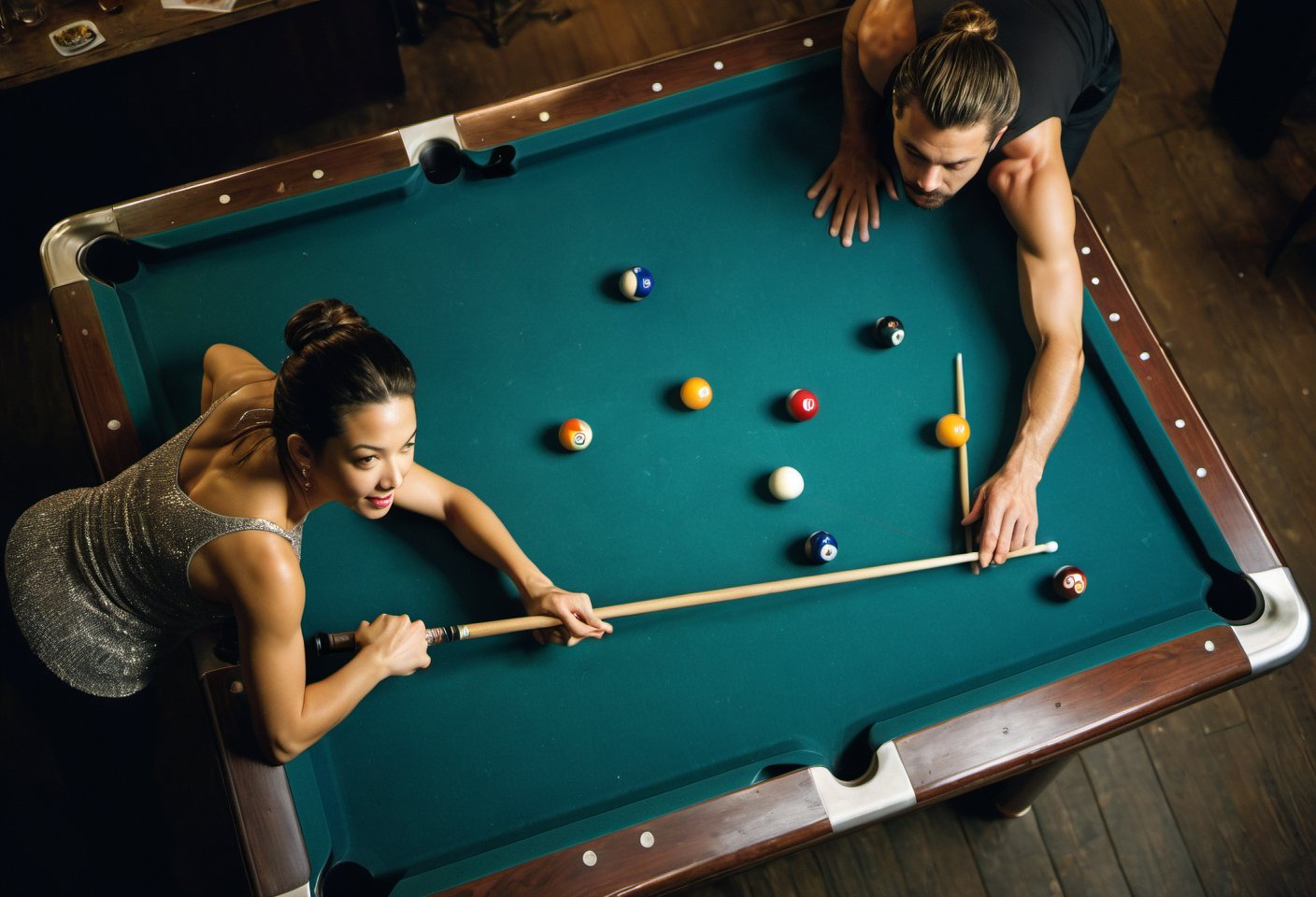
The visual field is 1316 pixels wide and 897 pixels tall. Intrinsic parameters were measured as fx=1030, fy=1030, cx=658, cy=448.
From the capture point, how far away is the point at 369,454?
167 centimetres

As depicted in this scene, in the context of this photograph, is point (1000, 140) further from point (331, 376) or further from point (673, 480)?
point (331, 376)

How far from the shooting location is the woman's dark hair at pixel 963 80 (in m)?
2.12

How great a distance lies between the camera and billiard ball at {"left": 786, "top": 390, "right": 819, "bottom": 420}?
6.93 ft

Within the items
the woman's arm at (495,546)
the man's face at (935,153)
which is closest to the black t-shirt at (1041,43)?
the man's face at (935,153)

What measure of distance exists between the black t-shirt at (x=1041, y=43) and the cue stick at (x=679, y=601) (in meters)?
0.96

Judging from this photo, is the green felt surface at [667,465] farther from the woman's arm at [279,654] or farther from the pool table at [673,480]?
the woman's arm at [279,654]

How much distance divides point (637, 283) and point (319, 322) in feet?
2.39

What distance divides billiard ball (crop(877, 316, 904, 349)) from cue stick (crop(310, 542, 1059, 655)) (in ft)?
1.54

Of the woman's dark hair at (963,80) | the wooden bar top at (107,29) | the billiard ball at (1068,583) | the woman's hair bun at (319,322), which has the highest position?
the wooden bar top at (107,29)

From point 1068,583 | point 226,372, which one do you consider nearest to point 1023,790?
point 1068,583

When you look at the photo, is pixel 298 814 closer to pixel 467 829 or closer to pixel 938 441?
pixel 467 829

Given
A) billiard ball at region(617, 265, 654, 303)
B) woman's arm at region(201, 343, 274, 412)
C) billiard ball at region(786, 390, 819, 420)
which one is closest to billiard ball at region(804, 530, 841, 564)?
billiard ball at region(786, 390, 819, 420)

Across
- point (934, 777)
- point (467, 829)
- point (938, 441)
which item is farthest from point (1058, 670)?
point (467, 829)

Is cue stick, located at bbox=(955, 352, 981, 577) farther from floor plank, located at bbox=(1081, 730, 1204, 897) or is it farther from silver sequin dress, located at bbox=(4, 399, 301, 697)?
silver sequin dress, located at bbox=(4, 399, 301, 697)
